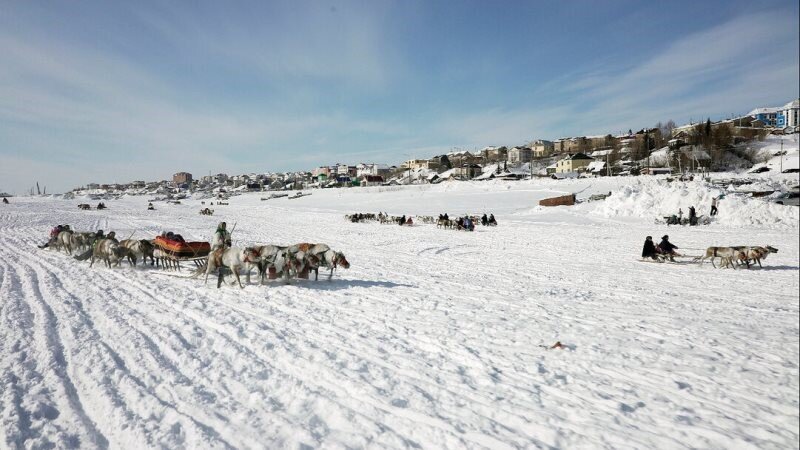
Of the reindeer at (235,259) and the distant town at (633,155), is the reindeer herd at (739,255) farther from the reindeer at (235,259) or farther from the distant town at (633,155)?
the reindeer at (235,259)

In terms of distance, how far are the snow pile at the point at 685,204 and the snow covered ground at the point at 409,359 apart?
39.6 ft

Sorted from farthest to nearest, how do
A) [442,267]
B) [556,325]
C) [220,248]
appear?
1. [442,267]
2. [220,248]
3. [556,325]

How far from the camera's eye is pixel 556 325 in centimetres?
738

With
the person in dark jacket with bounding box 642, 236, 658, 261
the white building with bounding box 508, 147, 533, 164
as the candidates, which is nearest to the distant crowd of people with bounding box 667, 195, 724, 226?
the person in dark jacket with bounding box 642, 236, 658, 261

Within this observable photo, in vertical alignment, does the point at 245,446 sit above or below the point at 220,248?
below

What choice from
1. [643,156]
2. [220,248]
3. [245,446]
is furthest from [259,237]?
[643,156]

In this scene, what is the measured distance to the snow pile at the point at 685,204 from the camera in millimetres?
20781

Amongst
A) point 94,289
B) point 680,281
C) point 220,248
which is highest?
point 220,248

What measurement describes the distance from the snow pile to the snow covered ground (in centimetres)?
1207

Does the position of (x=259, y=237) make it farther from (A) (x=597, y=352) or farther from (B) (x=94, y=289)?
(A) (x=597, y=352)

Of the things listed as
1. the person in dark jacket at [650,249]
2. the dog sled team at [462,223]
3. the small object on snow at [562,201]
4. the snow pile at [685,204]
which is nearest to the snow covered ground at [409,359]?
the person in dark jacket at [650,249]

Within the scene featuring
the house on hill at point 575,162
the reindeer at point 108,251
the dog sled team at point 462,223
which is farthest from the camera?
Result: the house on hill at point 575,162

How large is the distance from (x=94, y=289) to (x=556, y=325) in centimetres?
1045

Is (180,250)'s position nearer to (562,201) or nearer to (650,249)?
(650,249)
